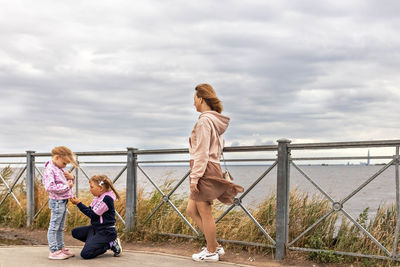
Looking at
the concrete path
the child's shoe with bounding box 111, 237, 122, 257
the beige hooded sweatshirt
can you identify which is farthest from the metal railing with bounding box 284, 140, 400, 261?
the child's shoe with bounding box 111, 237, 122, 257

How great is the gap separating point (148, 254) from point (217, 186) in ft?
4.97

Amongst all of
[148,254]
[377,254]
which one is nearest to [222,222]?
[148,254]

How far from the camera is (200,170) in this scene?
5594 mm

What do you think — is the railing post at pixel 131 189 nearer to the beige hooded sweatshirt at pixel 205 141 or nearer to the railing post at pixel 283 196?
the beige hooded sweatshirt at pixel 205 141

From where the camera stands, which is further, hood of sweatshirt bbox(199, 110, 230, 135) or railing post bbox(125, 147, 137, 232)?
railing post bbox(125, 147, 137, 232)

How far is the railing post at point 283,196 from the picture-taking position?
626cm

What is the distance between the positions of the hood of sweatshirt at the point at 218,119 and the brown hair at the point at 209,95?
0.13 metres

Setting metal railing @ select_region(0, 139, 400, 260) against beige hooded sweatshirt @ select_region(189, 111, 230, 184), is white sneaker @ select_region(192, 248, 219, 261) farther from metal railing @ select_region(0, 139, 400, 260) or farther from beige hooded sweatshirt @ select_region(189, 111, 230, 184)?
beige hooded sweatshirt @ select_region(189, 111, 230, 184)

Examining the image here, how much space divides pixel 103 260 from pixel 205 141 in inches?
78.3

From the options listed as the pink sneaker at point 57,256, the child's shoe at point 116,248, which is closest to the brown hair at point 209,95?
the child's shoe at point 116,248

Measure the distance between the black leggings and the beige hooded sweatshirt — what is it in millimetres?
1379

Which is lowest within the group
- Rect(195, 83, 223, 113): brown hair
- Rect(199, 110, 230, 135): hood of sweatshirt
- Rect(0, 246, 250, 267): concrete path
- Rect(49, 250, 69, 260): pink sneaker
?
Rect(0, 246, 250, 267): concrete path

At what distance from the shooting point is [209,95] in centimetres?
593

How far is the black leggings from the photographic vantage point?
600cm
